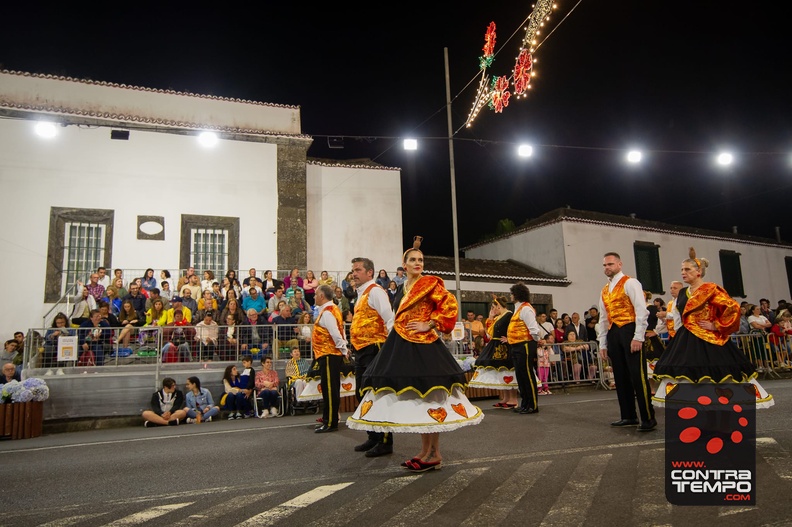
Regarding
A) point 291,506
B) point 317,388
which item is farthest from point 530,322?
point 291,506

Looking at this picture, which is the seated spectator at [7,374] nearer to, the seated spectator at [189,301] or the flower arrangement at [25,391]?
the flower arrangement at [25,391]

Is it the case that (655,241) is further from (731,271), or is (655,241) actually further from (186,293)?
(186,293)

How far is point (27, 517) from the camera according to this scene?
393cm

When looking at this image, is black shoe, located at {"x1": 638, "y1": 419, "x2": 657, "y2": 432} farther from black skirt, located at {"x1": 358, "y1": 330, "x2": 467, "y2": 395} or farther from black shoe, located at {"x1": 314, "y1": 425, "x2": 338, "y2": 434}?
black shoe, located at {"x1": 314, "y1": 425, "x2": 338, "y2": 434}

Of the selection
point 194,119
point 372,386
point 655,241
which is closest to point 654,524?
point 372,386

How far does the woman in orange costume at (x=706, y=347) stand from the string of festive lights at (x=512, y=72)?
783 centimetres

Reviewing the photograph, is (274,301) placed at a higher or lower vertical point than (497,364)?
higher

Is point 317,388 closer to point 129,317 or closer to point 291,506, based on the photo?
point 291,506

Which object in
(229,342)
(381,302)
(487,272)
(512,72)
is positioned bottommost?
(229,342)

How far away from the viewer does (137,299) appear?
13336 mm

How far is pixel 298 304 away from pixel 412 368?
32.9 ft

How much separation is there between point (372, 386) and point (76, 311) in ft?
38.0

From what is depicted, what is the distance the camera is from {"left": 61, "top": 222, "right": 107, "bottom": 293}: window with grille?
16.6 metres

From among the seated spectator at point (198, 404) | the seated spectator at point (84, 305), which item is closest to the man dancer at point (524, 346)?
the seated spectator at point (198, 404)
